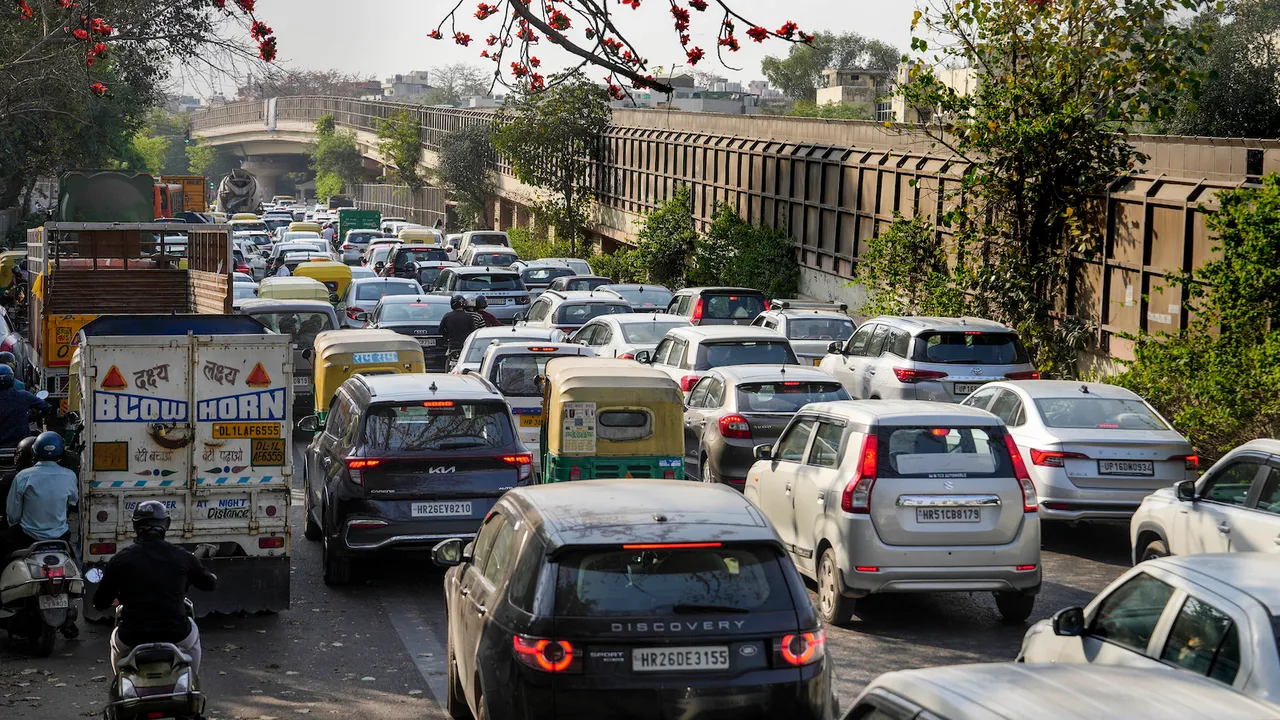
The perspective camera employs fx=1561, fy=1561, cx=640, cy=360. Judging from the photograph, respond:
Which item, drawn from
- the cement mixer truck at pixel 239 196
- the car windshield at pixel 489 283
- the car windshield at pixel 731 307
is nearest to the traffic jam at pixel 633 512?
the car windshield at pixel 731 307

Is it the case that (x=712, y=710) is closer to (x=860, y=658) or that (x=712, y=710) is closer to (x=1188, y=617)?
(x=1188, y=617)

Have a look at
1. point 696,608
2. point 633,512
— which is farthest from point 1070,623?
point 633,512

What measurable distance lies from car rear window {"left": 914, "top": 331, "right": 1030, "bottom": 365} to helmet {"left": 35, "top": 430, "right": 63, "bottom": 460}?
1116 centimetres

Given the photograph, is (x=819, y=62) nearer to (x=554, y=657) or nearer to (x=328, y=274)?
(x=328, y=274)

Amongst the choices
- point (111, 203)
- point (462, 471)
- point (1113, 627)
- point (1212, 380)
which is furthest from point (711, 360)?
point (111, 203)

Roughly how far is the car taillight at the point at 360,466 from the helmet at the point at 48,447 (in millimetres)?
2310

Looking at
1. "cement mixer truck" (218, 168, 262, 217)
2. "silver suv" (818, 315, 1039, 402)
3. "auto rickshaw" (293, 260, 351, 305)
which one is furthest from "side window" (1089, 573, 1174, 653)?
"cement mixer truck" (218, 168, 262, 217)

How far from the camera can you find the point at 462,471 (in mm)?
12406

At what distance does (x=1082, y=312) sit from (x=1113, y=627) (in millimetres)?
16835

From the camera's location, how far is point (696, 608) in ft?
22.8

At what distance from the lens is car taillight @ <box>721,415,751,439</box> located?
16.0 metres

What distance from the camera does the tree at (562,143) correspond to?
5547 cm

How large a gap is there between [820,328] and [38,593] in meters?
15.2

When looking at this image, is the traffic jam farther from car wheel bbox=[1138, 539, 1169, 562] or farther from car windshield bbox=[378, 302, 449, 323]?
car windshield bbox=[378, 302, 449, 323]
